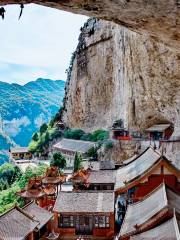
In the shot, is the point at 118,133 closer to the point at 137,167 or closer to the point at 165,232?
the point at 137,167

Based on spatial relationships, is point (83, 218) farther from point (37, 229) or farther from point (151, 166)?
point (151, 166)

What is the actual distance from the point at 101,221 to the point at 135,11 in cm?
1529

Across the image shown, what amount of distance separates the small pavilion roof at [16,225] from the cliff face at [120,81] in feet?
40.9

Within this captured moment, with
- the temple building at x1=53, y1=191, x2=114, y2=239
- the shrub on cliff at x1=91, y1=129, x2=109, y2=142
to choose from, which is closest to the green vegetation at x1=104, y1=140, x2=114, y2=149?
the shrub on cliff at x1=91, y1=129, x2=109, y2=142

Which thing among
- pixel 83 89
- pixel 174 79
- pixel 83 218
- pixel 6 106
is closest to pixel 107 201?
pixel 83 218

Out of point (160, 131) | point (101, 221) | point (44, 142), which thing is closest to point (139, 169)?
point (101, 221)

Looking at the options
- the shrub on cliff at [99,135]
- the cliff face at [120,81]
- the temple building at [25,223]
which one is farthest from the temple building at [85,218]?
the shrub on cliff at [99,135]

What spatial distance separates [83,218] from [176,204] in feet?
20.8

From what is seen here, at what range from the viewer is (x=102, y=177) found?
28.2 meters

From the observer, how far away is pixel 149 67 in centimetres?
3975

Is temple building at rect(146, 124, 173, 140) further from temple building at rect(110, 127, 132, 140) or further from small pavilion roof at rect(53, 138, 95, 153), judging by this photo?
small pavilion roof at rect(53, 138, 95, 153)

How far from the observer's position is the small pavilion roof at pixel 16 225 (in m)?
18.0

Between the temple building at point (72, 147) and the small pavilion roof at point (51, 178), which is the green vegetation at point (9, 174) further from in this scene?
the small pavilion roof at point (51, 178)

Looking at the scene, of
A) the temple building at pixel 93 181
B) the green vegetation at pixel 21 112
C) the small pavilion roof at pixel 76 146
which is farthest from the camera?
the green vegetation at pixel 21 112
